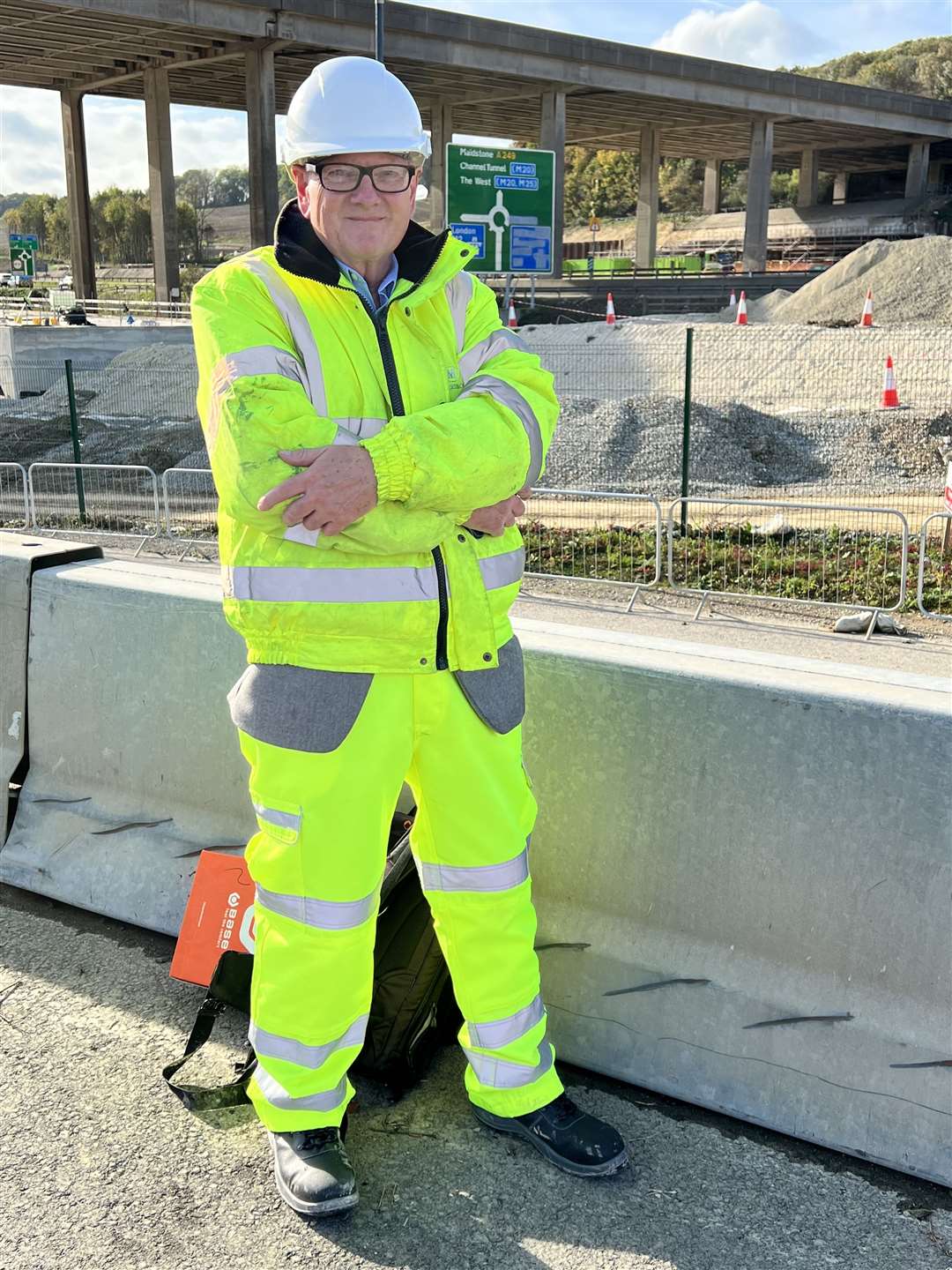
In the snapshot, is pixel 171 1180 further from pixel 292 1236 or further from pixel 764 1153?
pixel 764 1153

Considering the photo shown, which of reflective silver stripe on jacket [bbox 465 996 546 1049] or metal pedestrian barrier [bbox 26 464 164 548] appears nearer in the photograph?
reflective silver stripe on jacket [bbox 465 996 546 1049]

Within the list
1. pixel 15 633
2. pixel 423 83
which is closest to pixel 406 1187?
pixel 15 633

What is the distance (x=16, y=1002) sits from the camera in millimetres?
3438

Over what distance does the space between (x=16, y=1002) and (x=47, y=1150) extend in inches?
27.9

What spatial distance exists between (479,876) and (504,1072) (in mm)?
492

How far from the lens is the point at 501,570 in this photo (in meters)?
2.82

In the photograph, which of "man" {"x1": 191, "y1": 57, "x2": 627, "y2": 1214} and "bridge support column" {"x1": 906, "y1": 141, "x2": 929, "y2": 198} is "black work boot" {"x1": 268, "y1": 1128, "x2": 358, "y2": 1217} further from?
"bridge support column" {"x1": 906, "y1": 141, "x2": 929, "y2": 198}

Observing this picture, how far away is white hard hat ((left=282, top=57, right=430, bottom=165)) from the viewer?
8.52ft

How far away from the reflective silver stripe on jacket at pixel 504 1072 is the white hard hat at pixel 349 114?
212cm

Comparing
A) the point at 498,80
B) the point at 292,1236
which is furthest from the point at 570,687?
the point at 498,80

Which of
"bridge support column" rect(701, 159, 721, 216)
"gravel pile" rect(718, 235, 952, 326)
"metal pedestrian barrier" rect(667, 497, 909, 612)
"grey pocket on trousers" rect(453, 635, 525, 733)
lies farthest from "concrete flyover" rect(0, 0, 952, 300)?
"grey pocket on trousers" rect(453, 635, 525, 733)

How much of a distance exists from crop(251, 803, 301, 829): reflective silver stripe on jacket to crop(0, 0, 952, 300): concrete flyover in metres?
35.8

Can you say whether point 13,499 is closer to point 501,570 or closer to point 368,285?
point 368,285

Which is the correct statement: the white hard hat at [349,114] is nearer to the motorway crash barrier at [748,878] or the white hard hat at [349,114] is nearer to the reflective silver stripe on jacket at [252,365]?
the reflective silver stripe on jacket at [252,365]
